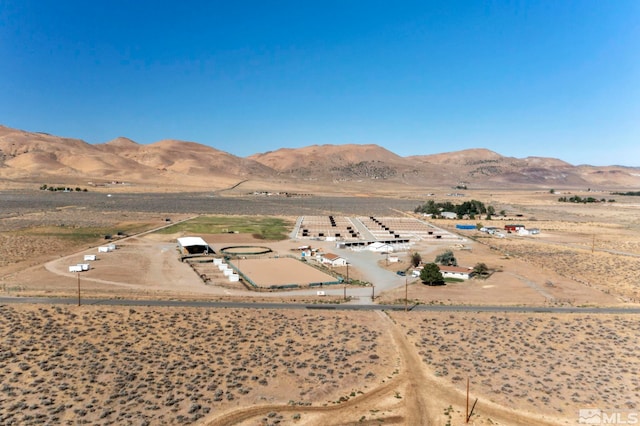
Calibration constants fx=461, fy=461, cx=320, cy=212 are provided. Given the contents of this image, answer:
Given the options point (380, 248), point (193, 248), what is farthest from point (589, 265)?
point (193, 248)

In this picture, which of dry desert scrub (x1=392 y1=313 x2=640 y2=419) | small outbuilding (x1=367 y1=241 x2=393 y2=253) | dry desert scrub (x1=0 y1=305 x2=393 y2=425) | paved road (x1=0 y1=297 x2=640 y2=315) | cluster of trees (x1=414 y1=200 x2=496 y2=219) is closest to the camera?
dry desert scrub (x1=0 y1=305 x2=393 y2=425)

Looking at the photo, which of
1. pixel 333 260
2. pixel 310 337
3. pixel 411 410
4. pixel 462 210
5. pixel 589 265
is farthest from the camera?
pixel 462 210

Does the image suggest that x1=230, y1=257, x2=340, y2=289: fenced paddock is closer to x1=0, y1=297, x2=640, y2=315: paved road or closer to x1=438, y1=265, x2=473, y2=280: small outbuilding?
x1=0, y1=297, x2=640, y2=315: paved road

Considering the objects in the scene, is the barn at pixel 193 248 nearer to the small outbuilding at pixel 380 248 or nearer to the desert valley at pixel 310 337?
the desert valley at pixel 310 337

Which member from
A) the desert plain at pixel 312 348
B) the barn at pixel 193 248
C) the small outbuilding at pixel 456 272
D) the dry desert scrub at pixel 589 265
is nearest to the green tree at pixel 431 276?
the desert plain at pixel 312 348

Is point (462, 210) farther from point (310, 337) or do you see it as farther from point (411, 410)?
point (411, 410)

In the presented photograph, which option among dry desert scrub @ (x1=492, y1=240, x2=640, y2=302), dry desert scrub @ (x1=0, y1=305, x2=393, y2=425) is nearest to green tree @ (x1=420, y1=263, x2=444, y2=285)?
dry desert scrub @ (x1=0, y1=305, x2=393, y2=425)
